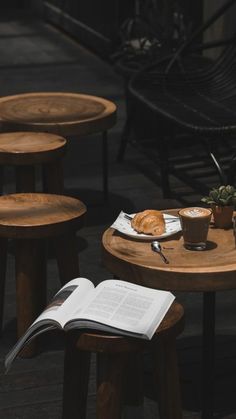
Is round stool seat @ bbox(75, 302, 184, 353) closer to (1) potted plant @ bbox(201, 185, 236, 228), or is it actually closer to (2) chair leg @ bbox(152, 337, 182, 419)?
(2) chair leg @ bbox(152, 337, 182, 419)

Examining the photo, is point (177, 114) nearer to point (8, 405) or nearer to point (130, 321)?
point (8, 405)

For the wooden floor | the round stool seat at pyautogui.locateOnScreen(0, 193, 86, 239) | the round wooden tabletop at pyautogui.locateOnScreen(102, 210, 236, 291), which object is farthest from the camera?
the round stool seat at pyautogui.locateOnScreen(0, 193, 86, 239)

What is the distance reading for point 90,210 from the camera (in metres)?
6.59

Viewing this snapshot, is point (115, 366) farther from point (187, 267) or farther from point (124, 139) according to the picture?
point (124, 139)

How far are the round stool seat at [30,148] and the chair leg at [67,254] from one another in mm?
762

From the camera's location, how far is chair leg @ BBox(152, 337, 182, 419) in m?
3.39

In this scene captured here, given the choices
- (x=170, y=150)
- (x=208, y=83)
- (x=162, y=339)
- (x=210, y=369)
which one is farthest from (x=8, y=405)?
(x=170, y=150)

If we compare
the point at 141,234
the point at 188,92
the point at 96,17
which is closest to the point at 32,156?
the point at 141,234

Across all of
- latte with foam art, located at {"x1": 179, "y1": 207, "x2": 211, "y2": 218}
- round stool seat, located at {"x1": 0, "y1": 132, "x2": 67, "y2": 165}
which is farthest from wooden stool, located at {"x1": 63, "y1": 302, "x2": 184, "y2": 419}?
round stool seat, located at {"x1": 0, "y1": 132, "x2": 67, "y2": 165}

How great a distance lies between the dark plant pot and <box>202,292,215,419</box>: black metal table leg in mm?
295

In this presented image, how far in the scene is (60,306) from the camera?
3408 mm

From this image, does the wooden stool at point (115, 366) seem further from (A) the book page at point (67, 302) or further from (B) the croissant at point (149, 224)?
(B) the croissant at point (149, 224)

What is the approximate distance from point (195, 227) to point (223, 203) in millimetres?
238

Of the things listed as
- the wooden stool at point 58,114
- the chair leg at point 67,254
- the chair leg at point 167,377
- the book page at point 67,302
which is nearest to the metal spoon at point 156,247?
the book page at point 67,302
